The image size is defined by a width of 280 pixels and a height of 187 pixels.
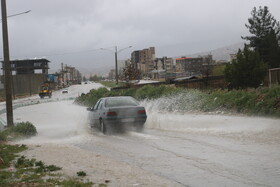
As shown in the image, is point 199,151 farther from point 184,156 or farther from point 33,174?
point 33,174

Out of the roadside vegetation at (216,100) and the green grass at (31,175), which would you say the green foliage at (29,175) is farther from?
the roadside vegetation at (216,100)

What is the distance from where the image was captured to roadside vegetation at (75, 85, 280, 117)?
56.0 feet

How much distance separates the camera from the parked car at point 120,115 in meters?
15.0

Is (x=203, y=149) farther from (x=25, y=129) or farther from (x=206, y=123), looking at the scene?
(x=25, y=129)

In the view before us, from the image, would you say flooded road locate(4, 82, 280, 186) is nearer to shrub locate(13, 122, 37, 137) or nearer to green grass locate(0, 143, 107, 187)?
shrub locate(13, 122, 37, 137)

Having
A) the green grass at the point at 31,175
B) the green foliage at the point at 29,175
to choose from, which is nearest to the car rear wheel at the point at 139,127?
the green foliage at the point at 29,175

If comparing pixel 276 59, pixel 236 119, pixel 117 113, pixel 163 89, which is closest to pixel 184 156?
pixel 117 113

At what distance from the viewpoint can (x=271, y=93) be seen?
1755 centimetres

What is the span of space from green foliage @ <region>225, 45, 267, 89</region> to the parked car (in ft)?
55.2

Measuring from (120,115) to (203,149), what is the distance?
5.44 m

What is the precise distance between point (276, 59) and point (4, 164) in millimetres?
50930

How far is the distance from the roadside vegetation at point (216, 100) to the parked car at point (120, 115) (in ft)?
17.6

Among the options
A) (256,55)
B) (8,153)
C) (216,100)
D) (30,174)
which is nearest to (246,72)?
(256,55)

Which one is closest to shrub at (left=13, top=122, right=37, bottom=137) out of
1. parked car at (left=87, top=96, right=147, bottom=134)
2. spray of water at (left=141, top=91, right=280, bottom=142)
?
parked car at (left=87, top=96, right=147, bottom=134)
